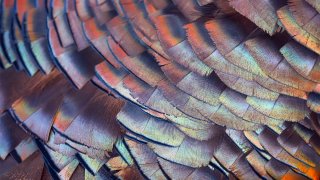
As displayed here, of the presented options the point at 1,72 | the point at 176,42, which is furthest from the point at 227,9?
the point at 1,72

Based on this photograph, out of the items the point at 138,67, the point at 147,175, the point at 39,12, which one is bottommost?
the point at 147,175

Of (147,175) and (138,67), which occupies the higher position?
(138,67)

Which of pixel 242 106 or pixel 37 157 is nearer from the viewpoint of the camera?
pixel 242 106

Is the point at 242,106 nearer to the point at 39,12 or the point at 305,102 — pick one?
the point at 305,102

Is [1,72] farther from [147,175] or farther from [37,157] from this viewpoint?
[147,175]

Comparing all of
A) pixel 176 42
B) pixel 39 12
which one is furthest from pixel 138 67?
pixel 39 12

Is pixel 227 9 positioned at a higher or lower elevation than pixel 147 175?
higher
